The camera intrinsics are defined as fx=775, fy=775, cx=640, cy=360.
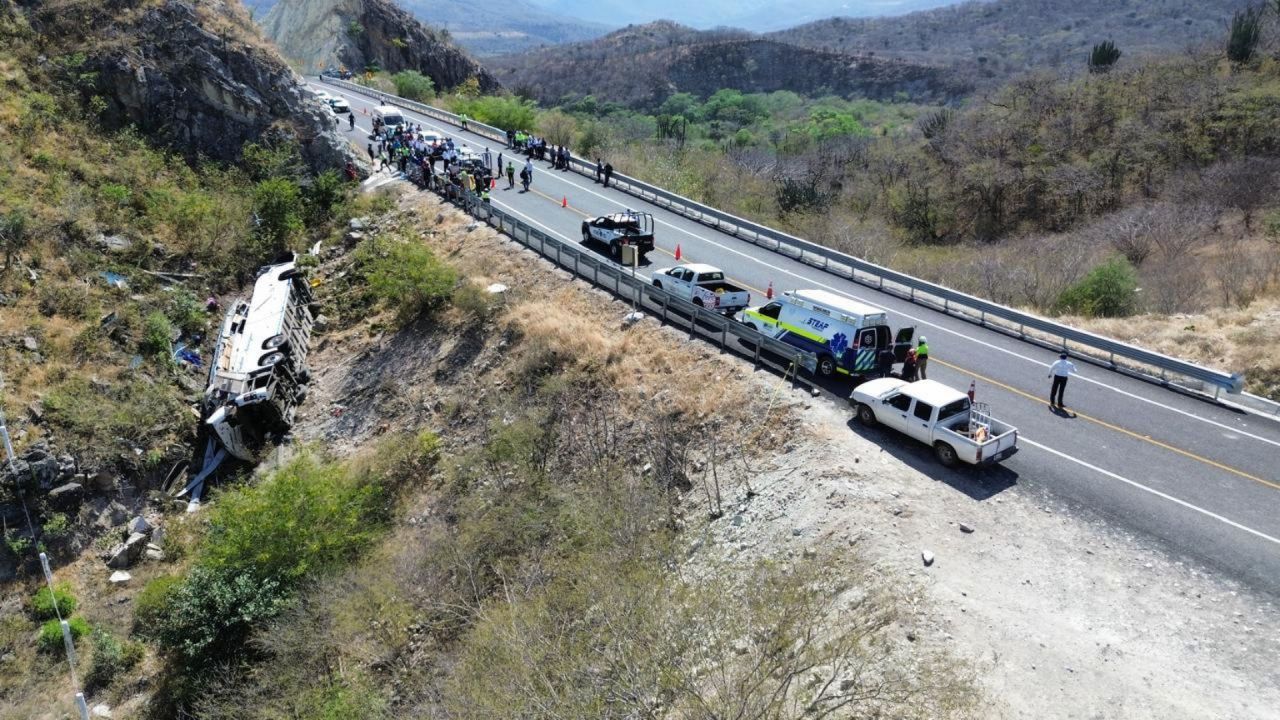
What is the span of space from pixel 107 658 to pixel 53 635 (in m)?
1.43

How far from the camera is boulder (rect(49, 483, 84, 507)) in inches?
777

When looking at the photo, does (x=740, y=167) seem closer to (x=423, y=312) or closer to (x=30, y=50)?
(x=423, y=312)

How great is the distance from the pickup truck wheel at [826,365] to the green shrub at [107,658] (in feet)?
56.8

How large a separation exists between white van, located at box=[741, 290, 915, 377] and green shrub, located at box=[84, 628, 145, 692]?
17125 millimetres

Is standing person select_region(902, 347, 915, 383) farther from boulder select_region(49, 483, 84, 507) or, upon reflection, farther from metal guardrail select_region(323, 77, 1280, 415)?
boulder select_region(49, 483, 84, 507)

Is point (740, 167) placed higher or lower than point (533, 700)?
higher

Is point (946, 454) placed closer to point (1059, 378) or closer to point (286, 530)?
point (1059, 378)

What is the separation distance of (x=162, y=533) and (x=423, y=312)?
10.5 metres

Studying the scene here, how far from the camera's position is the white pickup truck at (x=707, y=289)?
23234mm

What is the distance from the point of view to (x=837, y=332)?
62.4 feet

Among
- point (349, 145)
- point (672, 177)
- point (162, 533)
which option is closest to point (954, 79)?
point (672, 177)

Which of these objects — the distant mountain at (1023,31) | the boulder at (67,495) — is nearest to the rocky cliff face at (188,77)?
the boulder at (67,495)

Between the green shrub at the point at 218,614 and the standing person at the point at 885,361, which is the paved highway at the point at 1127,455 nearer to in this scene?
the standing person at the point at 885,361

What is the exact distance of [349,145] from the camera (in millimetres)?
38594
